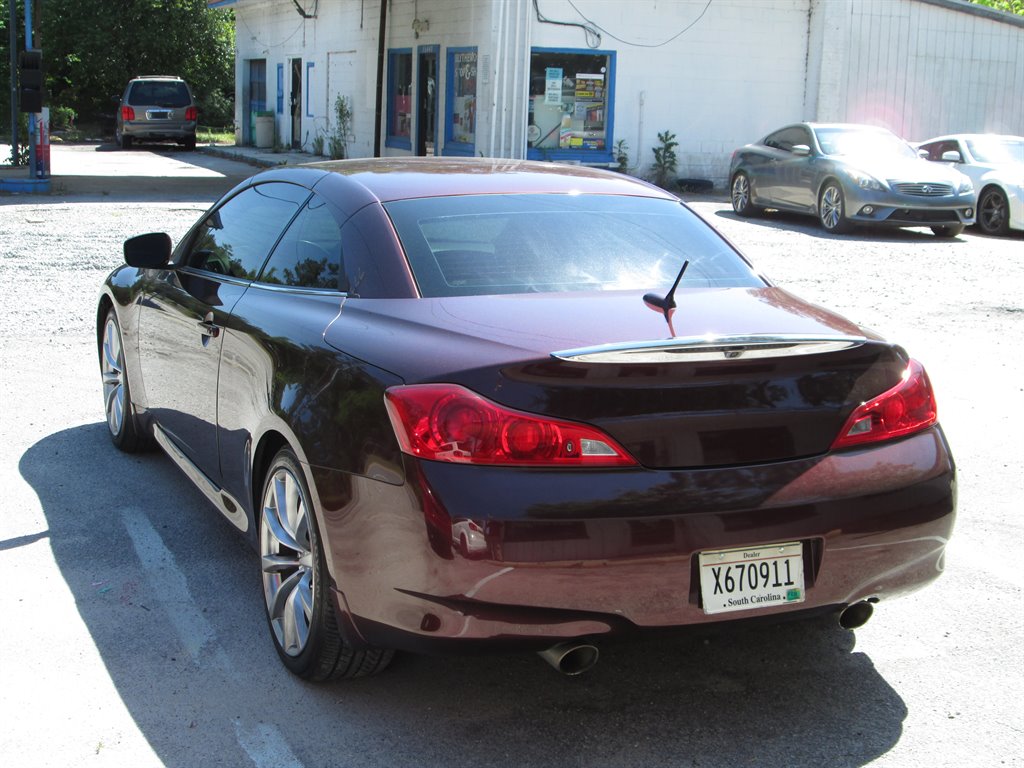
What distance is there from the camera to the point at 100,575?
4652mm

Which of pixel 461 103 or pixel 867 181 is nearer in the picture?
pixel 867 181

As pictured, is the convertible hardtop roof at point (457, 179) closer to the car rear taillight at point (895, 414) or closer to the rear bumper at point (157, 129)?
the car rear taillight at point (895, 414)

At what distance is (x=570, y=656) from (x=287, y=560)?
1.04 m

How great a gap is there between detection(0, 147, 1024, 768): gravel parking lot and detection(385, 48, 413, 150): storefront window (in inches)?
792

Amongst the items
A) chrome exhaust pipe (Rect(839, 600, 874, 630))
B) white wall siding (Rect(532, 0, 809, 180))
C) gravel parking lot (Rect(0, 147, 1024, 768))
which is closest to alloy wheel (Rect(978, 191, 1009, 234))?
white wall siding (Rect(532, 0, 809, 180))

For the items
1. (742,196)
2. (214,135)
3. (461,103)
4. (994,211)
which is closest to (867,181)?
(994,211)

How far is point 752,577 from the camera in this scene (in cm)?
330

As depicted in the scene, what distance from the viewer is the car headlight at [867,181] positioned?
16531 mm

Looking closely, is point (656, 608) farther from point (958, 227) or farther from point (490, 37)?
point (490, 37)

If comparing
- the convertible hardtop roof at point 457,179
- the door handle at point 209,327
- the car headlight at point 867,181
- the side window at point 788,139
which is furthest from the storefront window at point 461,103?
the door handle at point 209,327

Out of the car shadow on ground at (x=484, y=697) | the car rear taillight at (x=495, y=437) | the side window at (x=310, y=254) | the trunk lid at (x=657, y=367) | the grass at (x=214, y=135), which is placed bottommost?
the car shadow on ground at (x=484, y=697)

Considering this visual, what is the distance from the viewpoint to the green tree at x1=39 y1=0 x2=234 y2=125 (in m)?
40.8

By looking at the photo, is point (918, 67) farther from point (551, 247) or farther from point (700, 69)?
point (551, 247)

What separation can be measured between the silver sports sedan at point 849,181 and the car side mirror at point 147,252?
42.5 feet
